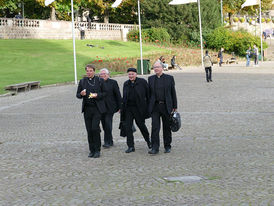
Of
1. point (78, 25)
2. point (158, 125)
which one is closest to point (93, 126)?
point (158, 125)

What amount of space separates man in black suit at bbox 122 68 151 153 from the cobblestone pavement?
0.46 m

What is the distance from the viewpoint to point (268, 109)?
1709 centimetres

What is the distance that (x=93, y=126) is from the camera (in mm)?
10633

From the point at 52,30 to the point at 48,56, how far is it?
14290 millimetres

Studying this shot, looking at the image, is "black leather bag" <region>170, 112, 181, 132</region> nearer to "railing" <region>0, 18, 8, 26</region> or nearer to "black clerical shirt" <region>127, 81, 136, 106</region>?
"black clerical shirt" <region>127, 81, 136, 106</region>

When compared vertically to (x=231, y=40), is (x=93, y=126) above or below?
below

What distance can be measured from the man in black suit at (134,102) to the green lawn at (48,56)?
56.8ft

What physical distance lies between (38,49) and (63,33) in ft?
37.5

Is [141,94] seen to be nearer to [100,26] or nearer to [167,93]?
[167,93]

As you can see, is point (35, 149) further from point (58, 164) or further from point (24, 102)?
point (24, 102)

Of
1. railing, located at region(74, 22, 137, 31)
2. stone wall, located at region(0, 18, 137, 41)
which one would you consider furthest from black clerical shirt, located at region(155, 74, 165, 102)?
railing, located at region(74, 22, 137, 31)

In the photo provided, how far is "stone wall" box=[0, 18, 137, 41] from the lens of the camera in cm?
5984

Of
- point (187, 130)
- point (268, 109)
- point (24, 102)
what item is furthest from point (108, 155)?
point (24, 102)

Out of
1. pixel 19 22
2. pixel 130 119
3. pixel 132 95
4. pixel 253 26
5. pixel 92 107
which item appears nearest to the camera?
pixel 92 107
